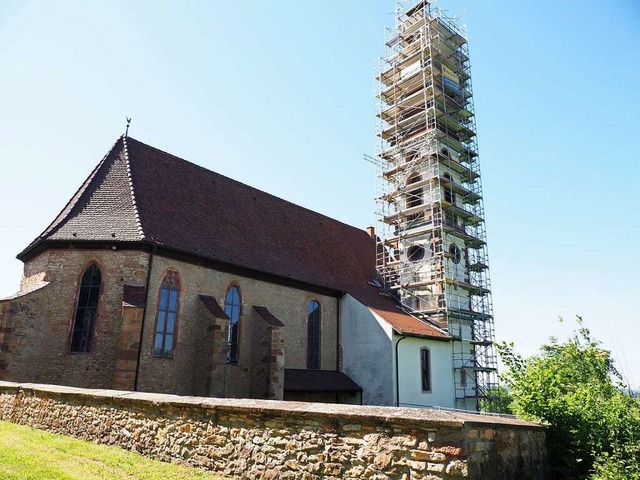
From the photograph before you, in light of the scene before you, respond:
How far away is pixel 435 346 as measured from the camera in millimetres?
22953

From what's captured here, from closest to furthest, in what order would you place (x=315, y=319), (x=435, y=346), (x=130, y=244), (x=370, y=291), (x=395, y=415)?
1. (x=395, y=415)
2. (x=130, y=244)
3. (x=315, y=319)
4. (x=435, y=346)
5. (x=370, y=291)

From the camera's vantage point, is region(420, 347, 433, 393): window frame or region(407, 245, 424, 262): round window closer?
region(420, 347, 433, 393): window frame

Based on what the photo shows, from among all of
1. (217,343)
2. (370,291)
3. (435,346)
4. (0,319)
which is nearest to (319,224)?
(370,291)

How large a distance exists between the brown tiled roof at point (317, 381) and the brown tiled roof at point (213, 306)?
4.01m

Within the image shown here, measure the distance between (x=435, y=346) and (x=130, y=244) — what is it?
1441 centimetres

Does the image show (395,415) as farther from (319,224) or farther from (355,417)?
(319,224)

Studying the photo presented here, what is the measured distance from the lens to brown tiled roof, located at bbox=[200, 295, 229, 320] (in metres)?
16.3

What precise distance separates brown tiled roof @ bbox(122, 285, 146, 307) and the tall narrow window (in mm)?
12709

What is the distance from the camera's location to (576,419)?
8414 millimetres

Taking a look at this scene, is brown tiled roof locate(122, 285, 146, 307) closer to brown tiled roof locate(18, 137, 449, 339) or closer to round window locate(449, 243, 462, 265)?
brown tiled roof locate(18, 137, 449, 339)

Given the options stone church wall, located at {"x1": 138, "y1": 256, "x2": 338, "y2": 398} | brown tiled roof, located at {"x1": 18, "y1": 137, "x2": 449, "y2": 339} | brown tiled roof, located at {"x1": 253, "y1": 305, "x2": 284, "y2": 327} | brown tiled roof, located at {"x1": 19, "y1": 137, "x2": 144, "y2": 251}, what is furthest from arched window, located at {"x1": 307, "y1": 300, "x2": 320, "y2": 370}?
brown tiled roof, located at {"x1": 19, "y1": 137, "x2": 144, "y2": 251}

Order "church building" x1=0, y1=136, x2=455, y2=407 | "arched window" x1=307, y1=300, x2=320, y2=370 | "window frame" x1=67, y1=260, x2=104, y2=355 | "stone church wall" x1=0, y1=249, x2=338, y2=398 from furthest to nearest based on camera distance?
"arched window" x1=307, y1=300, x2=320, y2=370 < "window frame" x1=67, y1=260, x2=104, y2=355 < "church building" x1=0, y1=136, x2=455, y2=407 < "stone church wall" x1=0, y1=249, x2=338, y2=398

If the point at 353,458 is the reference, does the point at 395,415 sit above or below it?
above

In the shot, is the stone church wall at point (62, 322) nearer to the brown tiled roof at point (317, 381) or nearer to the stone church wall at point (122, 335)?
the stone church wall at point (122, 335)
